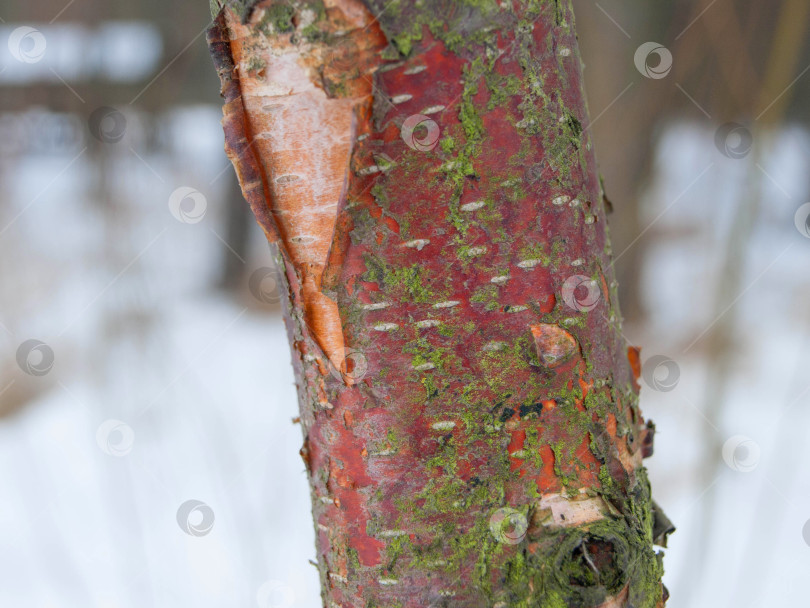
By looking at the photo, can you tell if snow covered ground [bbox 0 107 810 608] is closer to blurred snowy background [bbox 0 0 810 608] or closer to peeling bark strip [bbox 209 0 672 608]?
blurred snowy background [bbox 0 0 810 608]

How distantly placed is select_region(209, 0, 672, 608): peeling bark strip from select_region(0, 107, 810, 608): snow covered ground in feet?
3.64

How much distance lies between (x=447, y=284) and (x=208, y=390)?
4.21ft

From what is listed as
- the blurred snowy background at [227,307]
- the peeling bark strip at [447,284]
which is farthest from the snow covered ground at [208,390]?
the peeling bark strip at [447,284]

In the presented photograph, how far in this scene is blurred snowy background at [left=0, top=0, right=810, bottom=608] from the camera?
1402 mm

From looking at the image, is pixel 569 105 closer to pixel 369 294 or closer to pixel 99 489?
pixel 369 294

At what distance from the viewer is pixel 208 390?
5.22 ft

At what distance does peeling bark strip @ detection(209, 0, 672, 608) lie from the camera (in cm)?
41

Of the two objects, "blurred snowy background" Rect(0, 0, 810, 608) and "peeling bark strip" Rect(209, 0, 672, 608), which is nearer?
"peeling bark strip" Rect(209, 0, 672, 608)

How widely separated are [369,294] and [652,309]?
1259 mm

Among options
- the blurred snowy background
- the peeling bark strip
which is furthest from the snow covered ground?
the peeling bark strip

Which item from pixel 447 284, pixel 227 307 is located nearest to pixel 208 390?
pixel 227 307

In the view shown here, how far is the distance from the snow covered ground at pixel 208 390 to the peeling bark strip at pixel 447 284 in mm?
1110

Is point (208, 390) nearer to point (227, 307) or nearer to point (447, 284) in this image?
point (227, 307)

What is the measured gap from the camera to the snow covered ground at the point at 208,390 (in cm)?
149
